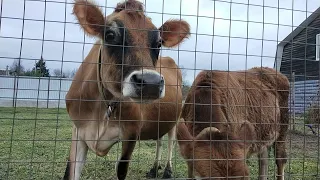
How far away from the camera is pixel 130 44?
3572 millimetres

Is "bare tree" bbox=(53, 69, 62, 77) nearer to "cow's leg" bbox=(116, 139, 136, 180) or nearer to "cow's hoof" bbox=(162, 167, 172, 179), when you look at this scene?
"cow's leg" bbox=(116, 139, 136, 180)

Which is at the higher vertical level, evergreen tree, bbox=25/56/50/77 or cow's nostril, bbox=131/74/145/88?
evergreen tree, bbox=25/56/50/77

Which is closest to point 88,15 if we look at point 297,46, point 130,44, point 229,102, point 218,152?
point 130,44

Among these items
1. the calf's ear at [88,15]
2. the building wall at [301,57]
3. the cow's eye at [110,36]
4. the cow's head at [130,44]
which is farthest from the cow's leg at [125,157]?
the building wall at [301,57]

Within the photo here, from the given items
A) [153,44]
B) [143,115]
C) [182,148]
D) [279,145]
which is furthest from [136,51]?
[279,145]

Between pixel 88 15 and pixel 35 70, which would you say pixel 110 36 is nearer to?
pixel 88 15

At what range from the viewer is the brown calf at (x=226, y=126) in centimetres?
323

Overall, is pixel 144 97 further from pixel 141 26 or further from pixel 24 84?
pixel 24 84

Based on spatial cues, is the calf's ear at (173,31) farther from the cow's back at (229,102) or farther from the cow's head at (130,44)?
the cow's back at (229,102)

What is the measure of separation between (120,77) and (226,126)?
1225 millimetres

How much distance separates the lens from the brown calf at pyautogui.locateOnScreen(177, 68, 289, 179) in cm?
323

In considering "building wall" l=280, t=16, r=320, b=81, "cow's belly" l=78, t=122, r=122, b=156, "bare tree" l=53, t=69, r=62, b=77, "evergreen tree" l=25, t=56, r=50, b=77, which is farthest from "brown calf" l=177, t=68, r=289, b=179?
"evergreen tree" l=25, t=56, r=50, b=77

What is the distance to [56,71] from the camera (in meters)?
3.13

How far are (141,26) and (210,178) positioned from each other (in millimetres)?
1664
